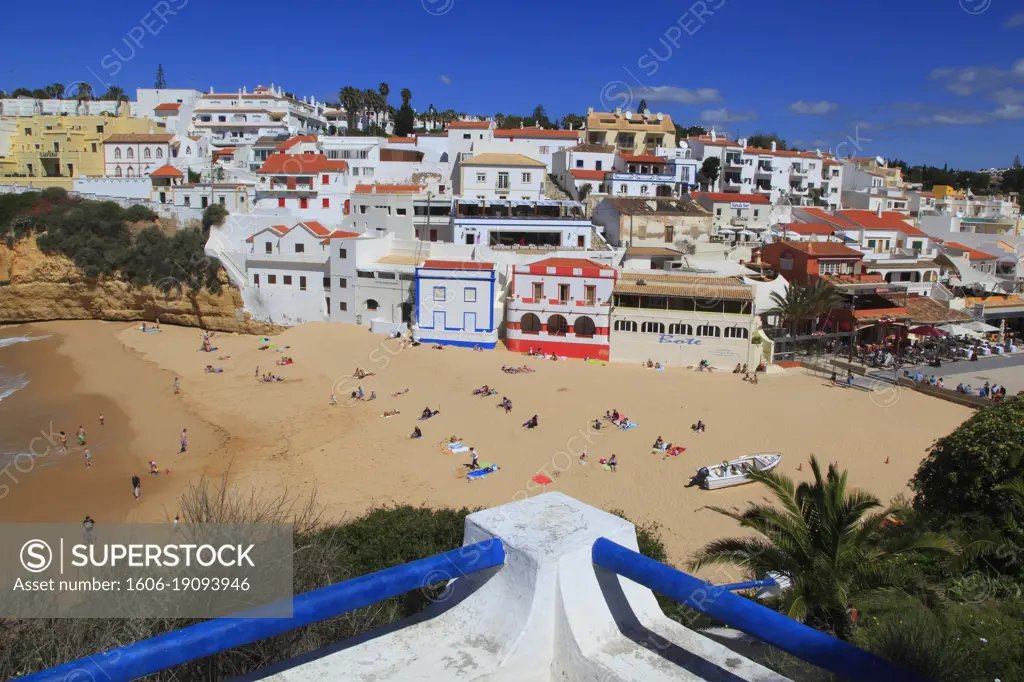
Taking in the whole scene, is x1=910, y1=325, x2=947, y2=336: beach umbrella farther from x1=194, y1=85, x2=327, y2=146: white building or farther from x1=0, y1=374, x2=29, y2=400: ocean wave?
x1=194, y1=85, x2=327, y2=146: white building

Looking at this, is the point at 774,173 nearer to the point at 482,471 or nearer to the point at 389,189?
→ the point at 389,189

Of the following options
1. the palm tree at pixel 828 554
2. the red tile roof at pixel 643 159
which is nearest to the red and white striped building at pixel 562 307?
the red tile roof at pixel 643 159

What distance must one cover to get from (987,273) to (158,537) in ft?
176

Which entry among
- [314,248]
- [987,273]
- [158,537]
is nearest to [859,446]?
[158,537]

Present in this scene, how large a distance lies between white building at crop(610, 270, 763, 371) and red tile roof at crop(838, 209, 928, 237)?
2196 cm

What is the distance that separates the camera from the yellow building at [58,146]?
2544 inches

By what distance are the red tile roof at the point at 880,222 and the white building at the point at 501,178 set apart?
2280cm

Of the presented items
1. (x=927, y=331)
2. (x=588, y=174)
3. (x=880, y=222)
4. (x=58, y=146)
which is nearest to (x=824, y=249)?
(x=927, y=331)

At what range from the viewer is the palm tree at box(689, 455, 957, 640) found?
8844 mm

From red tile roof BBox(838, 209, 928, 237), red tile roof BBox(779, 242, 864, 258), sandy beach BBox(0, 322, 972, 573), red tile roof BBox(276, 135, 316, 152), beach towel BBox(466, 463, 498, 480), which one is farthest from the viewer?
red tile roof BBox(276, 135, 316, 152)

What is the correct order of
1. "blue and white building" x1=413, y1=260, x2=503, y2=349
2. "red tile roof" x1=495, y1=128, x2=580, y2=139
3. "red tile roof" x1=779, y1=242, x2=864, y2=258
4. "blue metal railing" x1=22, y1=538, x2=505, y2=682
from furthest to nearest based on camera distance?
"red tile roof" x1=495, y1=128, x2=580, y2=139 < "red tile roof" x1=779, y1=242, x2=864, y2=258 < "blue and white building" x1=413, y1=260, x2=503, y2=349 < "blue metal railing" x1=22, y1=538, x2=505, y2=682

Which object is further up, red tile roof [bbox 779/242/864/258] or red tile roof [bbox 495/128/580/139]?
red tile roof [bbox 495/128/580/139]

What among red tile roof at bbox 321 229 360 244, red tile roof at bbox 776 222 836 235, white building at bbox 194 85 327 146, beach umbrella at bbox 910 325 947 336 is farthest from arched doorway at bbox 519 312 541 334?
white building at bbox 194 85 327 146

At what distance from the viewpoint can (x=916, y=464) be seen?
2433 cm
